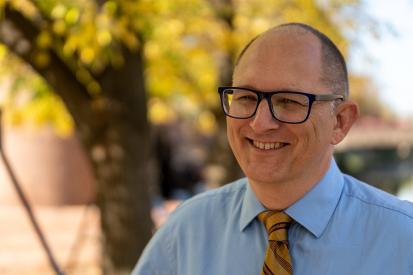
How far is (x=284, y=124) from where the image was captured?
6.72ft

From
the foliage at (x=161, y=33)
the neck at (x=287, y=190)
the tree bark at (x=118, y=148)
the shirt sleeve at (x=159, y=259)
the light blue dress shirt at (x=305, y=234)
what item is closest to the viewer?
the light blue dress shirt at (x=305, y=234)

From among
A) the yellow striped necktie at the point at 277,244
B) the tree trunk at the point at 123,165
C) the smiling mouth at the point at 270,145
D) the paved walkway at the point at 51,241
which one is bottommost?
the paved walkway at the point at 51,241

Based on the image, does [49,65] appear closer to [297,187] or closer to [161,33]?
[161,33]

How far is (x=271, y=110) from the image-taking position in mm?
2037

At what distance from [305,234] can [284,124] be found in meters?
0.31

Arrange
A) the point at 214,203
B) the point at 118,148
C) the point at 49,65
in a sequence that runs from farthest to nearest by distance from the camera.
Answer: the point at 118,148, the point at 49,65, the point at 214,203

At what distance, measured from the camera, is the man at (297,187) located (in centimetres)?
203

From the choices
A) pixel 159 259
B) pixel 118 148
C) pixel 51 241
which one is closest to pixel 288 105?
pixel 159 259

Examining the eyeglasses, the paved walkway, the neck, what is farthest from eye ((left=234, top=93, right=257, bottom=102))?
the paved walkway

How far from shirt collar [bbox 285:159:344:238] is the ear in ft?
0.34

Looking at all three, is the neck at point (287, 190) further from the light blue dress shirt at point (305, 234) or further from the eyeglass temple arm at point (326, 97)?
the eyeglass temple arm at point (326, 97)

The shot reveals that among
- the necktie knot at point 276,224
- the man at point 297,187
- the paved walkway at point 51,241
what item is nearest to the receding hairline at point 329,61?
the man at point 297,187

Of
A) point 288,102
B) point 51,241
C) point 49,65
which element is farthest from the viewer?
point 51,241

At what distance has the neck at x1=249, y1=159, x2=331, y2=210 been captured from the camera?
6.91ft
